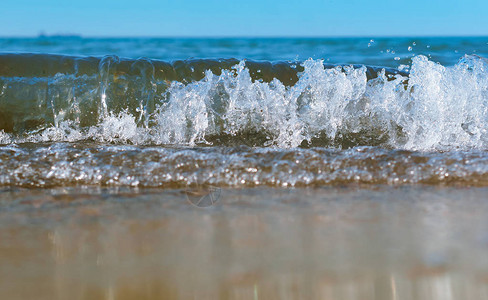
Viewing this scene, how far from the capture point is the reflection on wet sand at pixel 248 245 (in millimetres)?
1023

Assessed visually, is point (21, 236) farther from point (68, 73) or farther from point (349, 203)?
point (68, 73)

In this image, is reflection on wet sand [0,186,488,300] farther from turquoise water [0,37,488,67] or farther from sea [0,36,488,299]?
turquoise water [0,37,488,67]

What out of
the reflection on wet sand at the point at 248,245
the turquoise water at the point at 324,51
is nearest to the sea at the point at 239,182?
the reflection on wet sand at the point at 248,245

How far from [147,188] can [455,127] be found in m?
1.72

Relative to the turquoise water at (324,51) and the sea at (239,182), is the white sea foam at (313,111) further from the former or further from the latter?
the turquoise water at (324,51)

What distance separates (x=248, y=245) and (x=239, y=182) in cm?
73

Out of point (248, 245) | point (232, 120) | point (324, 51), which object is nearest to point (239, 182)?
point (248, 245)

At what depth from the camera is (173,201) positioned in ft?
5.75

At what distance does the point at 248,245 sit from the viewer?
1.27 m

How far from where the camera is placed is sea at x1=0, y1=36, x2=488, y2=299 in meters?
1.08

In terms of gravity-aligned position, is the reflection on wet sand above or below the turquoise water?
below

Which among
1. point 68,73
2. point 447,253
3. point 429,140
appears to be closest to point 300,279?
point 447,253

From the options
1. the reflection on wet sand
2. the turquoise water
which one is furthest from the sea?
the turquoise water

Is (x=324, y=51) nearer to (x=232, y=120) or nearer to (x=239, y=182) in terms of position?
(x=232, y=120)
